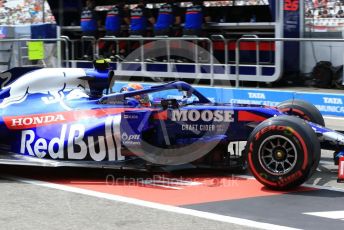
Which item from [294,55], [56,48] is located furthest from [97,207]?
[56,48]

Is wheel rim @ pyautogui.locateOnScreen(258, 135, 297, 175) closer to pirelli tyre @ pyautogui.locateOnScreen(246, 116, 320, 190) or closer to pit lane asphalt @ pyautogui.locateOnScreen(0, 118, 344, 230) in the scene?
pirelli tyre @ pyautogui.locateOnScreen(246, 116, 320, 190)

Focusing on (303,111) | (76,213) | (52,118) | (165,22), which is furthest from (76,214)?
(165,22)

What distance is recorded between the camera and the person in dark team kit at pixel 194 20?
14.4 meters

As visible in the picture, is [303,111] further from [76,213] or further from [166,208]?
[76,213]

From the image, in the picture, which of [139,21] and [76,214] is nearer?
[76,214]

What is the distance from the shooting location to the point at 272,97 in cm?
1106

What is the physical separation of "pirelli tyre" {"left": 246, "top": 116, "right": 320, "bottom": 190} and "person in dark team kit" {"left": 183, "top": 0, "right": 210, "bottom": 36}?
8.57 metres

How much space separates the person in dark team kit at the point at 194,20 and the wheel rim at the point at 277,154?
8656 millimetres

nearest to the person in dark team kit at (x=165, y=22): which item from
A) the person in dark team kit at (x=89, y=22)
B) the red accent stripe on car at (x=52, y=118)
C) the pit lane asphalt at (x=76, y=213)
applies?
the person in dark team kit at (x=89, y=22)

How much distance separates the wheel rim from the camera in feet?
19.4

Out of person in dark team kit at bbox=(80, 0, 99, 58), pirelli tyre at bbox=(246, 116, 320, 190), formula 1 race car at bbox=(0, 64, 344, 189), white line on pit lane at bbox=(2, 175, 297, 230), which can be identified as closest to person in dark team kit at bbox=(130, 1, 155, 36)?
person in dark team kit at bbox=(80, 0, 99, 58)

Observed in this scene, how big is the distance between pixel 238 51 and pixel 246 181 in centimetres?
592

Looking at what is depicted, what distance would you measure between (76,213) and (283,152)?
206 cm

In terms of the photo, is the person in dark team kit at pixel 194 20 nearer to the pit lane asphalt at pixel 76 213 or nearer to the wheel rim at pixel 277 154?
the pit lane asphalt at pixel 76 213
